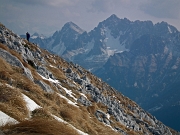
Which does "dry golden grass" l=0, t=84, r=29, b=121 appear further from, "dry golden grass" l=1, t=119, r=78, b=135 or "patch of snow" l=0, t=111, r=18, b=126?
"dry golden grass" l=1, t=119, r=78, b=135

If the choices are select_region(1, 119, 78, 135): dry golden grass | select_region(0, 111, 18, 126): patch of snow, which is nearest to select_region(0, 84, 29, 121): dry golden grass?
select_region(0, 111, 18, 126): patch of snow

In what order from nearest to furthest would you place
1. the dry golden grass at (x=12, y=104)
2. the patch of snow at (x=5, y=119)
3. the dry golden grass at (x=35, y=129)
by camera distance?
the dry golden grass at (x=35, y=129) < the patch of snow at (x=5, y=119) < the dry golden grass at (x=12, y=104)

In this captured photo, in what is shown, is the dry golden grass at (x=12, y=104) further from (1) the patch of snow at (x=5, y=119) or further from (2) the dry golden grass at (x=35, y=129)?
(2) the dry golden grass at (x=35, y=129)

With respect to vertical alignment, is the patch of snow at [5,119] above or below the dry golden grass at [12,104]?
below

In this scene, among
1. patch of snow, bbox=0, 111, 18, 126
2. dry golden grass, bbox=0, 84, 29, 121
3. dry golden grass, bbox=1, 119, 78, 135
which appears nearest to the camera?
dry golden grass, bbox=1, 119, 78, 135

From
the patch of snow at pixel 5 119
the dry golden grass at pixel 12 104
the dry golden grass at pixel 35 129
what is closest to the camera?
the dry golden grass at pixel 35 129

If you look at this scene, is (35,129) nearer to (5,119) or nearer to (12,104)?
(5,119)

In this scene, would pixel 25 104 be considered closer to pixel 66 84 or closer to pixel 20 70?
pixel 20 70

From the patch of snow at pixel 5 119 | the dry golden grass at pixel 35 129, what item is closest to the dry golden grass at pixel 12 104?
the patch of snow at pixel 5 119

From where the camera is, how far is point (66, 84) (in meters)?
30.7

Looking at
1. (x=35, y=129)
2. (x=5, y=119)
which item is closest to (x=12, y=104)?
(x=5, y=119)

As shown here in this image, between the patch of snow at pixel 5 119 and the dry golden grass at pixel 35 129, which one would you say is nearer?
the dry golden grass at pixel 35 129

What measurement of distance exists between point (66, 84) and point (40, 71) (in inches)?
193

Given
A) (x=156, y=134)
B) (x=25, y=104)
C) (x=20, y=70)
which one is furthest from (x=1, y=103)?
(x=156, y=134)
